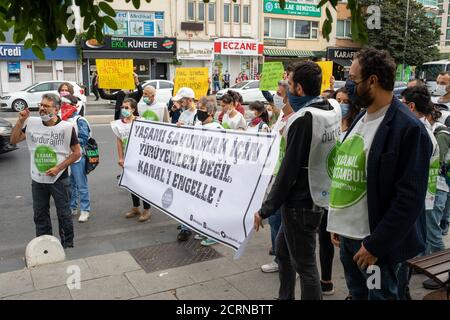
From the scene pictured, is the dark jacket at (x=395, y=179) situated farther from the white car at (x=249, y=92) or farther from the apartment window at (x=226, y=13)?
the apartment window at (x=226, y=13)

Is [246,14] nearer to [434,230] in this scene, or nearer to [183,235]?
[183,235]

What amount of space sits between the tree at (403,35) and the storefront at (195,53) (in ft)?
47.6

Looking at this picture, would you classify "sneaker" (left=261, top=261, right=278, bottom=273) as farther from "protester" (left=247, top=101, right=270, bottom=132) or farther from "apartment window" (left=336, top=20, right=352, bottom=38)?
"apartment window" (left=336, top=20, right=352, bottom=38)

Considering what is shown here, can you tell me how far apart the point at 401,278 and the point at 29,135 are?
13.4 ft

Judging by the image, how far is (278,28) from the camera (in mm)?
39531

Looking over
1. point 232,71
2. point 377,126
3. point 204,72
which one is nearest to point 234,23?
point 232,71

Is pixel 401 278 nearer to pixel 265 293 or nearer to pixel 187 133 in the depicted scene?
pixel 265 293

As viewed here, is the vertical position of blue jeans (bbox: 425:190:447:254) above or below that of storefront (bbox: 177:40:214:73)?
below

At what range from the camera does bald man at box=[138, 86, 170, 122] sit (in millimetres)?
6539

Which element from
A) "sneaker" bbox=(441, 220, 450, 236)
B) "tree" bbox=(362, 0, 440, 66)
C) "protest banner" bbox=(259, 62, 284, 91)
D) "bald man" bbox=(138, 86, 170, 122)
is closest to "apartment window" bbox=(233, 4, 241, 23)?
"tree" bbox=(362, 0, 440, 66)

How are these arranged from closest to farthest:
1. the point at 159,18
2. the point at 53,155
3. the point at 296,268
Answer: the point at 296,268 < the point at 53,155 < the point at 159,18

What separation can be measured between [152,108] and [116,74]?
2.10 metres

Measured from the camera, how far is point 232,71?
37344 mm

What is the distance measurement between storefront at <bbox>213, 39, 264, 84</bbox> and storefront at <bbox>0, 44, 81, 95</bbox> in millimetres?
11316
